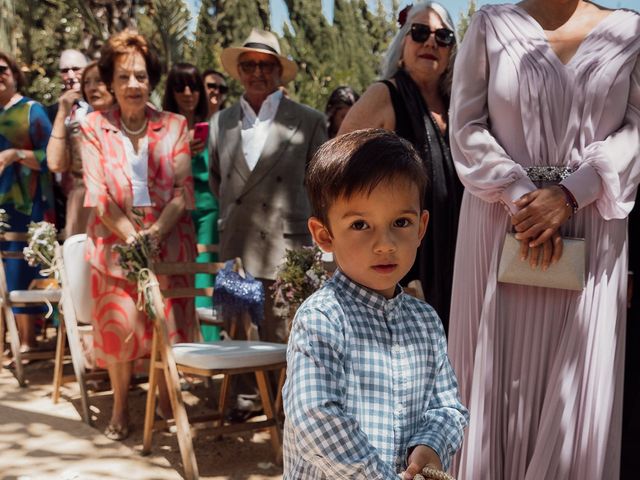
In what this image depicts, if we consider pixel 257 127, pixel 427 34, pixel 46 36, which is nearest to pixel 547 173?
pixel 427 34

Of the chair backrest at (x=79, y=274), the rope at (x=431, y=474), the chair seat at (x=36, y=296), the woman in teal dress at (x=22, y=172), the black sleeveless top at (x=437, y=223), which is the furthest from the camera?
the woman in teal dress at (x=22, y=172)

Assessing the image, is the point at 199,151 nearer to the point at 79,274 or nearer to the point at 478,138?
the point at 79,274

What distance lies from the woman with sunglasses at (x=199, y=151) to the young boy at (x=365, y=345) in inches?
184

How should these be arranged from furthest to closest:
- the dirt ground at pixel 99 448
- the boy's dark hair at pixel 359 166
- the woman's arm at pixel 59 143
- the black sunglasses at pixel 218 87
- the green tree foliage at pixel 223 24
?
A: the green tree foliage at pixel 223 24
the black sunglasses at pixel 218 87
the woman's arm at pixel 59 143
the dirt ground at pixel 99 448
the boy's dark hair at pixel 359 166

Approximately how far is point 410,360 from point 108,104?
528 cm

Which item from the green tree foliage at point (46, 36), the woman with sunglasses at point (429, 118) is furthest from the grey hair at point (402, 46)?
the green tree foliage at point (46, 36)

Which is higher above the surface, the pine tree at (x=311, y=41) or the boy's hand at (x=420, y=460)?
the pine tree at (x=311, y=41)

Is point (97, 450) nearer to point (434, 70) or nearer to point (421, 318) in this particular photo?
point (434, 70)

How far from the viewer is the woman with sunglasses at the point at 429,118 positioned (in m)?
4.01

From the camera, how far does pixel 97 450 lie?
5.16 meters

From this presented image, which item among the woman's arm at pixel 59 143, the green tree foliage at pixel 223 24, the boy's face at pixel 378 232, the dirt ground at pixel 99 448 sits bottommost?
the dirt ground at pixel 99 448

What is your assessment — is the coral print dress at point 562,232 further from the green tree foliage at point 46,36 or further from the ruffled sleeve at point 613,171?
the green tree foliage at point 46,36

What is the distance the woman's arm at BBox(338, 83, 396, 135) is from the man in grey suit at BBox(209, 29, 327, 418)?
1511mm

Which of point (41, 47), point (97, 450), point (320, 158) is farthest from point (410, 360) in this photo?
point (41, 47)
